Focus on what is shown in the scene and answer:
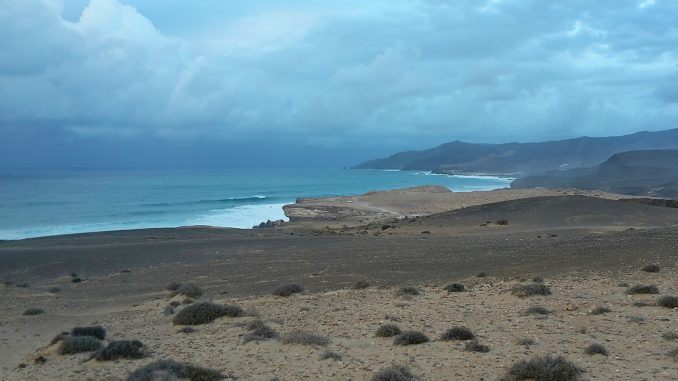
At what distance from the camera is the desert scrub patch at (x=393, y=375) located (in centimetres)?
815

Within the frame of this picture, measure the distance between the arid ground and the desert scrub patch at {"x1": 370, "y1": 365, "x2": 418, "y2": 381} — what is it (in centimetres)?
27

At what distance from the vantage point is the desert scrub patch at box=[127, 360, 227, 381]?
849 centimetres

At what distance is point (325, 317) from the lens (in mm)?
13547

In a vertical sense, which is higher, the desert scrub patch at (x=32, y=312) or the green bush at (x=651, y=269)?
the desert scrub patch at (x=32, y=312)

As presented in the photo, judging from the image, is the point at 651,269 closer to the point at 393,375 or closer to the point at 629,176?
the point at 393,375

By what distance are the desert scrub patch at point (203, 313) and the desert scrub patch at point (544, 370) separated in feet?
24.0

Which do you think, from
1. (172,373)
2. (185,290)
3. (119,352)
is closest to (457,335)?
(172,373)

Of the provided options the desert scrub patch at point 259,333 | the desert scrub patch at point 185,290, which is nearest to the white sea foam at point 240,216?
the desert scrub patch at point 185,290

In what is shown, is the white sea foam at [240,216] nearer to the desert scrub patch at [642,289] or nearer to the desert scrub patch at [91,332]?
the desert scrub patch at [91,332]

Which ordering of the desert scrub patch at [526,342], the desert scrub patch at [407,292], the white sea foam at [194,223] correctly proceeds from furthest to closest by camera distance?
1. the white sea foam at [194,223]
2. the desert scrub patch at [407,292]
3. the desert scrub patch at [526,342]

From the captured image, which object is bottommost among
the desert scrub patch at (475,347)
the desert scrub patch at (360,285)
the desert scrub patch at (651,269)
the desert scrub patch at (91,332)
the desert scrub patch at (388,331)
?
the desert scrub patch at (651,269)

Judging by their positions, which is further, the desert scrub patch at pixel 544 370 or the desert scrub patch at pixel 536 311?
the desert scrub patch at pixel 536 311

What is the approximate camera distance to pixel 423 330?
11.6m

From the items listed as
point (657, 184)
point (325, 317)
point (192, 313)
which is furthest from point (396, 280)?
point (657, 184)
